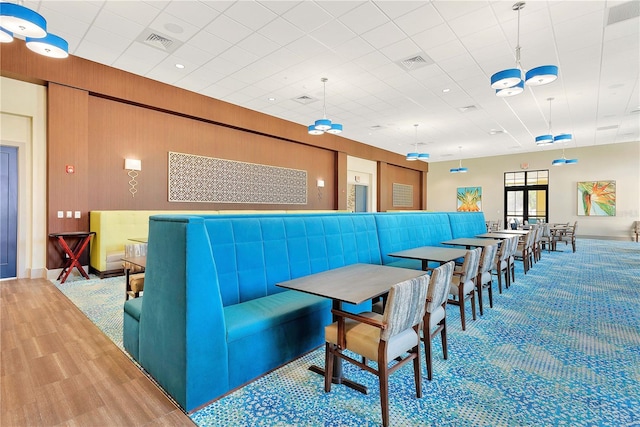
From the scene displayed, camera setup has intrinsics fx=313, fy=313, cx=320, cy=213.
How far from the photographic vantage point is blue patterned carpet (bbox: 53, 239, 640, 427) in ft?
6.25

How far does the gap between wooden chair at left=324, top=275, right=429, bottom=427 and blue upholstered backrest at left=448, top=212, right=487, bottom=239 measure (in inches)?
204

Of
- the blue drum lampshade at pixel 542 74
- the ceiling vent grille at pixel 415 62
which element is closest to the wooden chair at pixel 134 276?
the ceiling vent grille at pixel 415 62

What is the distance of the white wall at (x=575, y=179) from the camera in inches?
481

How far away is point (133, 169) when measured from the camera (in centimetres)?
629

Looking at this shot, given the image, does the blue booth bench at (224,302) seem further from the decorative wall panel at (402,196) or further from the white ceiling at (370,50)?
the decorative wall panel at (402,196)

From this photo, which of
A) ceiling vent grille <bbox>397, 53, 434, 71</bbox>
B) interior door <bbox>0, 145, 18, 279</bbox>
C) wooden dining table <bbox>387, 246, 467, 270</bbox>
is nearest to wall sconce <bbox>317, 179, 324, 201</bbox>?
ceiling vent grille <bbox>397, 53, 434, 71</bbox>

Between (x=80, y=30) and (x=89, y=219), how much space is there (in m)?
3.08

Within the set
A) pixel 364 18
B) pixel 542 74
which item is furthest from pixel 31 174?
pixel 542 74

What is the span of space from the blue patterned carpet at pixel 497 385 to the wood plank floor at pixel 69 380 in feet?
0.78


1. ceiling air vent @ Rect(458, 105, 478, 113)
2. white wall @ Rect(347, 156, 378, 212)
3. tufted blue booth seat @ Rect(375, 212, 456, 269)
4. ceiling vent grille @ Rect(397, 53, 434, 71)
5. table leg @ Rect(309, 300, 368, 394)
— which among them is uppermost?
ceiling air vent @ Rect(458, 105, 478, 113)

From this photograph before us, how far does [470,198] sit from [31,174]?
16656mm

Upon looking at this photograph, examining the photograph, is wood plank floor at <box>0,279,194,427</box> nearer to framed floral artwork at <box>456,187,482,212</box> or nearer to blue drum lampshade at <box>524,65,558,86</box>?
blue drum lampshade at <box>524,65,558,86</box>

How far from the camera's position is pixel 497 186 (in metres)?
15.3

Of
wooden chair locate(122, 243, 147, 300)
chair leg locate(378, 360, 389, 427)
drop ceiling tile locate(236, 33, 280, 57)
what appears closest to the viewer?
chair leg locate(378, 360, 389, 427)
